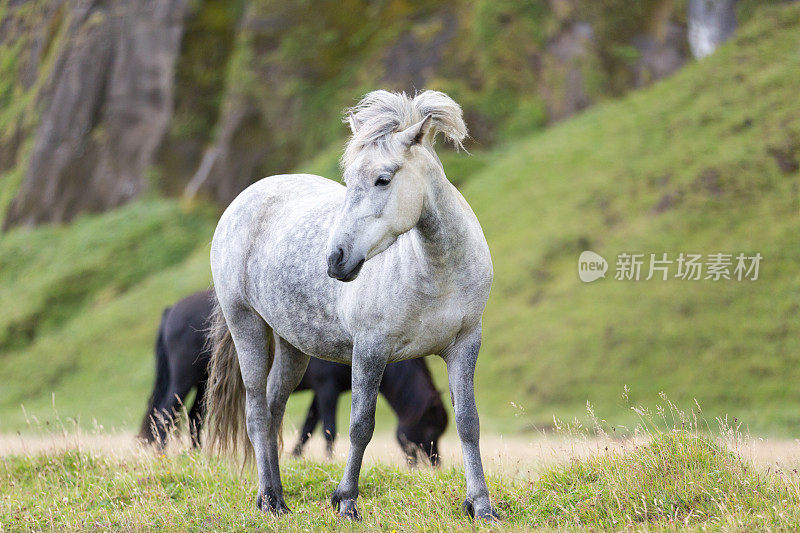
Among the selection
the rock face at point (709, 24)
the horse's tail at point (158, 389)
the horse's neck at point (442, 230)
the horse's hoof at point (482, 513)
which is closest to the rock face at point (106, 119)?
the rock face at point (709, 24)

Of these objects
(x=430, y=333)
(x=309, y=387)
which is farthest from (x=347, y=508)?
(x=309, y=387)

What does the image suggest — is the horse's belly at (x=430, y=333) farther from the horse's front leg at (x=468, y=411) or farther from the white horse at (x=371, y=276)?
the horse's front leg at (x=468, y=411)

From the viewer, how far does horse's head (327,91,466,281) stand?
414 centimetres

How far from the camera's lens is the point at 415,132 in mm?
4363

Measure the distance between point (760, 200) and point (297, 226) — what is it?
14.8m

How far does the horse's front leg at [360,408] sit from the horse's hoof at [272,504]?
50cm

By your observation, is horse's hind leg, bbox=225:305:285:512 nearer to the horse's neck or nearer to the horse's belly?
the horse's belly

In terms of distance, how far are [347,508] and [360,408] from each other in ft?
2.12

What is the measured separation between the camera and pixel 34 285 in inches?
1002

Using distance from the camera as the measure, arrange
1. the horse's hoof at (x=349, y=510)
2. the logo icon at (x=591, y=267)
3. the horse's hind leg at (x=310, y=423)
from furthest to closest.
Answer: the logo icon at (x=591, y=267), the horse's hind leg at (x=310, y=423), the horse's hoof at (x=349, y=510)

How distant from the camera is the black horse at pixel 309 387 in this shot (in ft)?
28.9

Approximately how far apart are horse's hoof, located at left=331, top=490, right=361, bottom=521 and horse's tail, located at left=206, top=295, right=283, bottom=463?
1.33 metres

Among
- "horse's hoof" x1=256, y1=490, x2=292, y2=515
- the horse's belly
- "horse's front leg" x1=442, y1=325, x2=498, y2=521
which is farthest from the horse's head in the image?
"horse's hoof" x1=256, y1=490, x2=292, y2=515

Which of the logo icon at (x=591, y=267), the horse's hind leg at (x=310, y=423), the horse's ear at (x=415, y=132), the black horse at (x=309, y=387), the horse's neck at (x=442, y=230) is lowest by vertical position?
the horse's hind leg at (x=310, y=423)
